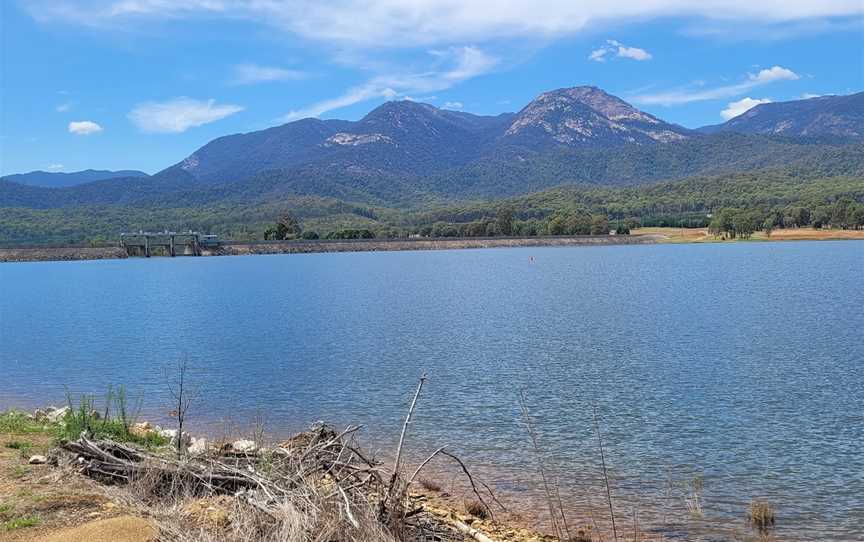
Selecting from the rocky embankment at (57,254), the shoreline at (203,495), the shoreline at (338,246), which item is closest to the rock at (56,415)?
the shoreline at (203,495)

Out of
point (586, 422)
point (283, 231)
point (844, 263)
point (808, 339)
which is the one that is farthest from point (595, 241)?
point (586, 422)

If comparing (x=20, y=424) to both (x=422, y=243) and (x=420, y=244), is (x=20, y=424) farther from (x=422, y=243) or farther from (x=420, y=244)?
(x=422, y=243)

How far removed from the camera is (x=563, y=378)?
918 inches

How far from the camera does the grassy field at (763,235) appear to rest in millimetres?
160750

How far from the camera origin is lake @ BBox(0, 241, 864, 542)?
13.5m

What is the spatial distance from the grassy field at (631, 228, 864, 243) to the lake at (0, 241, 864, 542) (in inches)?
4601

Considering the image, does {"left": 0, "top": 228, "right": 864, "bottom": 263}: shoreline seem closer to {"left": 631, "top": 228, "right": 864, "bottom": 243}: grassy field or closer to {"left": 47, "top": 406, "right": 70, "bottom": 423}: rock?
{"left": 631, "top": 228, "right": 864, "bottom": 243}: grassy field

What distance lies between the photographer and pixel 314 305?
52.6m

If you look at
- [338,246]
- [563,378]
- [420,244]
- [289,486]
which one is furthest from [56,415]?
[420,244]

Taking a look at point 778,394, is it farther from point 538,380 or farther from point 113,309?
point 113,309

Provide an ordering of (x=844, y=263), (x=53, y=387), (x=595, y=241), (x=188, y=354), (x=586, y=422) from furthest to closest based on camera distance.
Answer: (x=595, y=241), (x=844, y=263), (x=188, y=354), (x=53, y=387), (x=586, y=422)

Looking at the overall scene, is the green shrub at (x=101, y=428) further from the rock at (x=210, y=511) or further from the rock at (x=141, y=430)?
the rock at (x=210, y=511)

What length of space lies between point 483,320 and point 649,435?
23916 mm

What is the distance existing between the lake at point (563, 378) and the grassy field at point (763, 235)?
4601 inches
